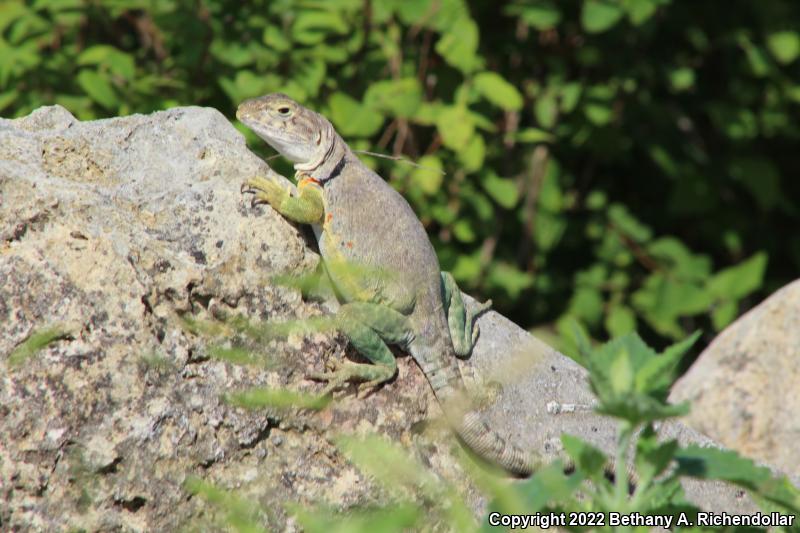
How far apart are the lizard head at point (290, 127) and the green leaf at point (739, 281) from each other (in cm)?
380

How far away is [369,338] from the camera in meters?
3.69

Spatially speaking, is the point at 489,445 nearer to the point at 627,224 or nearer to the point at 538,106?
the point at 538,106

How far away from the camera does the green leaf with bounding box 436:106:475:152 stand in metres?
6.01

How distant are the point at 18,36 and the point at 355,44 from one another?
6.29ft

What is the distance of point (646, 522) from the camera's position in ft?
7.17

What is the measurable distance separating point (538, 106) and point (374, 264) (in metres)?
3.44

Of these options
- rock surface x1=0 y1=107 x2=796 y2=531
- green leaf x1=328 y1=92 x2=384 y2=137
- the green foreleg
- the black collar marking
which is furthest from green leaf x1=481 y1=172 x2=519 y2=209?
the green foreleg

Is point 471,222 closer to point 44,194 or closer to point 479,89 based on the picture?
point 479,89

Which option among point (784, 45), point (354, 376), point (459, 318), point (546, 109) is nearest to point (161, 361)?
point (354, 376)

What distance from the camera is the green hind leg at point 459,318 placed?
396cm

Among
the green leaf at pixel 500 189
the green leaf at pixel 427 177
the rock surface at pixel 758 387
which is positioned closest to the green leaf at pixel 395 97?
the green leaf at pixel 427 177

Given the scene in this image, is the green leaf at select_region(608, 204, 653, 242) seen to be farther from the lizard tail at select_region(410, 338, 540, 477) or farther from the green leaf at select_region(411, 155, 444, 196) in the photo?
the lizard tail at select_region(410, 338, 540, 477)

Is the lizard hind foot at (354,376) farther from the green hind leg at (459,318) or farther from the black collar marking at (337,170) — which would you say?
the black collar marking at (337,170)

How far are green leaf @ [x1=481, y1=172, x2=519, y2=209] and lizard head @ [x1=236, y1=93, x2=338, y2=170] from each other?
2410mm
